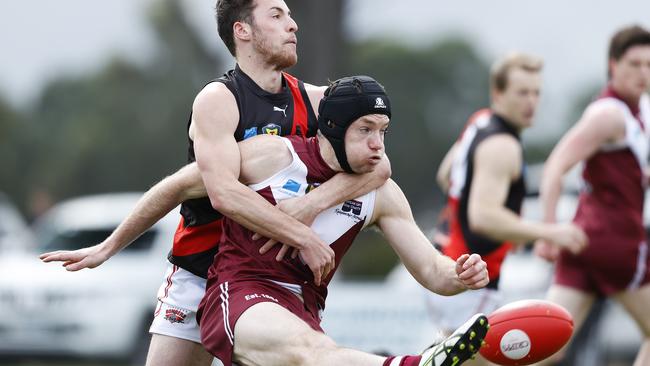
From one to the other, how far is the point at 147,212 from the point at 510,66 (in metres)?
3.29

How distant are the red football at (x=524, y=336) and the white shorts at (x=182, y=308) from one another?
1398mm

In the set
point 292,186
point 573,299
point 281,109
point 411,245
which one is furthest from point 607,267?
point 292,186

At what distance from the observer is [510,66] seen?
26.0 feet

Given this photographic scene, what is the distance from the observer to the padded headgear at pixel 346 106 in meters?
5.10

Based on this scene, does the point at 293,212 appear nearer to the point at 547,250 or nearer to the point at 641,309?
the point at 547,250

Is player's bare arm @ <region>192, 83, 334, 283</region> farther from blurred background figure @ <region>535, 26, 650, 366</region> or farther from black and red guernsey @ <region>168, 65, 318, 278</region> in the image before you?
blurred background figure @ <region>535, 26, 650, 366</region>

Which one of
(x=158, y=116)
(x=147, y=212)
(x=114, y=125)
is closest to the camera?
(x=147, y=212)

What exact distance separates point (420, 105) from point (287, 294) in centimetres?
4007

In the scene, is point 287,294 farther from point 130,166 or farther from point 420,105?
point 420,105

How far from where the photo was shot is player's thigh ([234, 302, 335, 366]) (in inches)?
190

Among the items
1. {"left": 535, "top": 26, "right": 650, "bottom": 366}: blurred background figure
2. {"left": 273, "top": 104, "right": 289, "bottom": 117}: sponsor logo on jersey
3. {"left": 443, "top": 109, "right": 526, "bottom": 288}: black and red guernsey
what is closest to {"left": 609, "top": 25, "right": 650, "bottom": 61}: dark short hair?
{"left": 535, "top": 26, "right": 650, "bottom": 366}: blurred background figure

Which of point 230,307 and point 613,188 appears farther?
point 613,188

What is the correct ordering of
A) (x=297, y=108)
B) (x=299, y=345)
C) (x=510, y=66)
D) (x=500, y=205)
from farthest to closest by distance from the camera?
1. (x=510, y=66)
2. (x=500, y=205)
3. (x=297, y=108)
4. (x=299, y=345)

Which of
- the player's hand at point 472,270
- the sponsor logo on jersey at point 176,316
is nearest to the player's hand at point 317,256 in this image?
the player's hand at point 472,270
